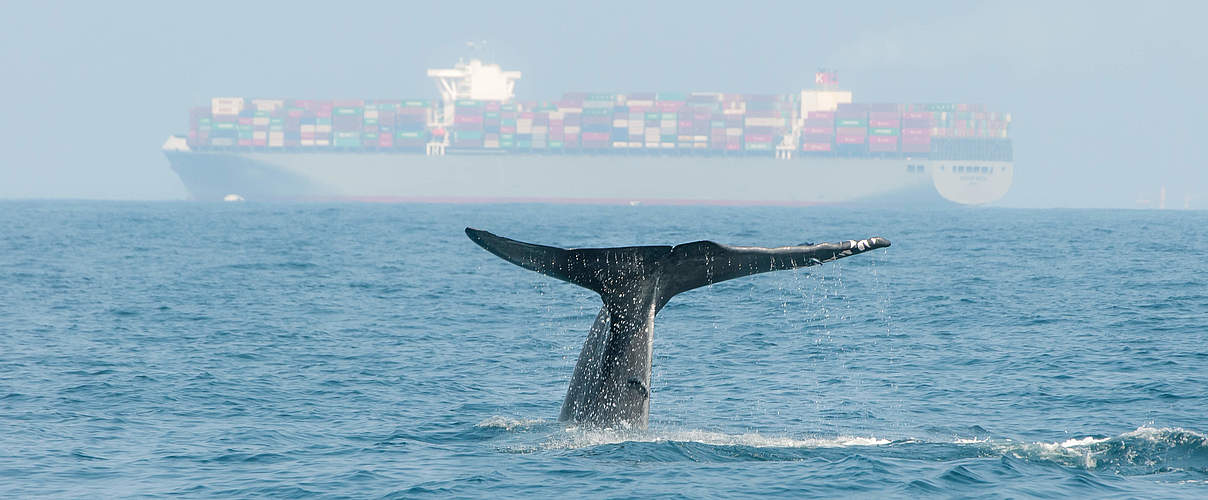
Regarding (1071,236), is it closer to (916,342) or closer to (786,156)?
(916,342)

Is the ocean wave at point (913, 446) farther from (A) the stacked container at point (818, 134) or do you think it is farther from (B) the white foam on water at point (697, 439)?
(A) the stacked container at point (818, 134)

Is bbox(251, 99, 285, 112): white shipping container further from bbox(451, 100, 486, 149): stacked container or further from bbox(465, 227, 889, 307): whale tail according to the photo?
bbox(465, 227, 889, 307): whale tail

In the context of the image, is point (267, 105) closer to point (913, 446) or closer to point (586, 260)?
point (913, 446)

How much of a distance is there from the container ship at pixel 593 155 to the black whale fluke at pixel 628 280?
143m

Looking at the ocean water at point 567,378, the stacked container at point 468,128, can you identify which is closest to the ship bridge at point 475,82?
the stacked container at point 468,128

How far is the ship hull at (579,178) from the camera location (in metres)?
155

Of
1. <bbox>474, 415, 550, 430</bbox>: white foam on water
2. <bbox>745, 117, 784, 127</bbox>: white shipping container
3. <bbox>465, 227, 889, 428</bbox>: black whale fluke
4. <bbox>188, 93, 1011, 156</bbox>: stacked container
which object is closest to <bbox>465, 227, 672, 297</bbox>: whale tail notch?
<bbox>465, 227, 889, 428</bbox>: black whale fluke

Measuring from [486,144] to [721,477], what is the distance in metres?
149

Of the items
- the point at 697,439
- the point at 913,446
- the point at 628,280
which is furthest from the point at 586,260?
the point at 913,446

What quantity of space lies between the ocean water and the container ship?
383 feet

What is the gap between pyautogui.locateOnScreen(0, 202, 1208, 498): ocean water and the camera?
1220 centimetres

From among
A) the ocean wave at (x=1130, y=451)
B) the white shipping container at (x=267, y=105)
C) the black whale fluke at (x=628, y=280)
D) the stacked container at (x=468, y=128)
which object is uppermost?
the white shipping container at (x=267, y=105)

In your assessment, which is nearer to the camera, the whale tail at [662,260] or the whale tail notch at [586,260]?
the whale tail at [662,260]

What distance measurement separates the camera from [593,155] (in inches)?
6132
